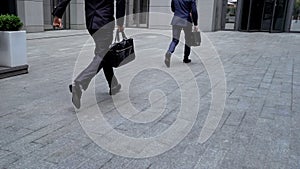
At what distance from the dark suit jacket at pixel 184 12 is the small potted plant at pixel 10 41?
3.13 metres

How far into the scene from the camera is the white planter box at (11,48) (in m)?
5.35

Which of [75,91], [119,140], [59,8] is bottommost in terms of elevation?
[119,140]

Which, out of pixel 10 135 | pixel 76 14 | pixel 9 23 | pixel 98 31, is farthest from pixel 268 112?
pixel 76 14

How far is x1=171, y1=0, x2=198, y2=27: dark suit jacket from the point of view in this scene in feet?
21.9

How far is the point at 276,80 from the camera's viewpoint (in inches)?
228

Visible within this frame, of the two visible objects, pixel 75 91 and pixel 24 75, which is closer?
pixel 75 91

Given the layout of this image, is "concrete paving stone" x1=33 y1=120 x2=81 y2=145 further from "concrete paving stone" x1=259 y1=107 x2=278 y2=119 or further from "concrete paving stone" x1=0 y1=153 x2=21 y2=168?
"concrete paving stone" x1=259 y1=107 x2=278 y2=119

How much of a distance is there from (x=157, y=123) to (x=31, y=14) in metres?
12.1

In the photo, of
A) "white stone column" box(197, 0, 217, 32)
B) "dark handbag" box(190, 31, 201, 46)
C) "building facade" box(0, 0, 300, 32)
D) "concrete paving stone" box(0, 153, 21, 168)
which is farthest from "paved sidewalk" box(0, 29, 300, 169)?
"white stone column" box(197, 0, 217, 32)

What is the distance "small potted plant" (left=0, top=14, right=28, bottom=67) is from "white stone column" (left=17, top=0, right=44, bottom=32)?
850 cm

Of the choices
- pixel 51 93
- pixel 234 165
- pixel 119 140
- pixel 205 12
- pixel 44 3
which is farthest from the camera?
pixel 205 12

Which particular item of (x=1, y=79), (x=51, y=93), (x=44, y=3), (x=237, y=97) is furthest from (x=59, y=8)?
(x=44, y=3)

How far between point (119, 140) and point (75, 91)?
99cm

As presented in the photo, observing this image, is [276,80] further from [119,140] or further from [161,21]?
[161,21]
